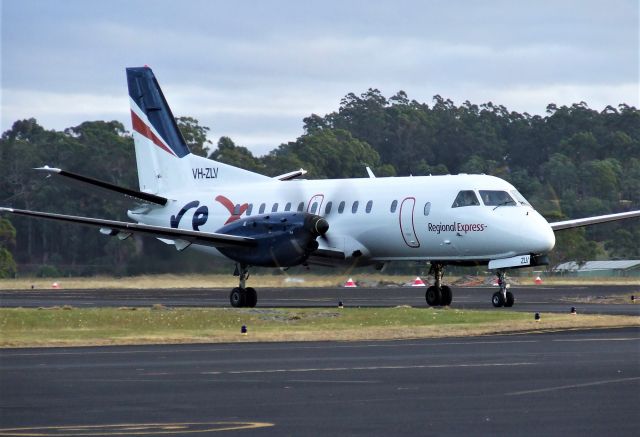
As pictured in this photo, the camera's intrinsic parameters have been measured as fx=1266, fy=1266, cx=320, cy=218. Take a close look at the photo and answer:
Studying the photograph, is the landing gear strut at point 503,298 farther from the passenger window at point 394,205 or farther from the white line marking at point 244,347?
the white line marking at point 244,347

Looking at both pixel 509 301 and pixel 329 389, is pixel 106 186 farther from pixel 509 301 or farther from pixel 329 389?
pixel 329 389

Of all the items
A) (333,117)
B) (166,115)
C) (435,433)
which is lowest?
(435,433)

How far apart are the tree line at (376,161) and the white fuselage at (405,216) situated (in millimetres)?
2466

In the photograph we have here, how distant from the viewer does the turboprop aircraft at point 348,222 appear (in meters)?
33.6

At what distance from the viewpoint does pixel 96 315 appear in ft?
94.2

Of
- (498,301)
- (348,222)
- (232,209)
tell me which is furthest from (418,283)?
(498,301)

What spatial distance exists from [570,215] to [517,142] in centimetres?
4563

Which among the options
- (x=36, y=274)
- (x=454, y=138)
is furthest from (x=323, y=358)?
(x=454, y=138)

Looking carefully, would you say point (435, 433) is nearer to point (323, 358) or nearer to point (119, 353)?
point (323, 358)

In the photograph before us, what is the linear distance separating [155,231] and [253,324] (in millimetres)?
6964

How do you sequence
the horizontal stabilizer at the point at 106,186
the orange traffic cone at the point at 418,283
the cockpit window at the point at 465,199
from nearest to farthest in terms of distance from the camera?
the cockpit window at the point at 465,199
the horizontal stabilizer at the point at 106,186
the orange traffic cone at the point at 418,283

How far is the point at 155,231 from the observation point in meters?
34.0

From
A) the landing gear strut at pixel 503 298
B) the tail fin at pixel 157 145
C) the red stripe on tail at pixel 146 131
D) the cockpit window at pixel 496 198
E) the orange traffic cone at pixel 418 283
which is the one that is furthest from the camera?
the orange traffic cone at pixel 418 283

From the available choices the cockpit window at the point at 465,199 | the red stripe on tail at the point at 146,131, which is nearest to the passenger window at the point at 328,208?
the cockpit window at the point at 465,199
